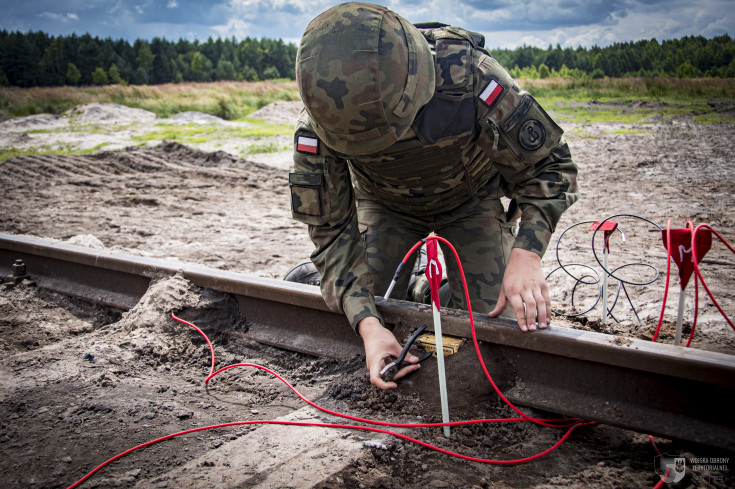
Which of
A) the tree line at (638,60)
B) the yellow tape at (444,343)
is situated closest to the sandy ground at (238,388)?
the yellow tape at (444,343)

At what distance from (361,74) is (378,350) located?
1040 mm

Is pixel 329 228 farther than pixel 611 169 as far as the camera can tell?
No

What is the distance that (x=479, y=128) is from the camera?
7.84 feet

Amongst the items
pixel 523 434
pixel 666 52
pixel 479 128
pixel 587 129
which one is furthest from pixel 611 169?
pixel 523 434

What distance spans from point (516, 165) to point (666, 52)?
28.5 ft

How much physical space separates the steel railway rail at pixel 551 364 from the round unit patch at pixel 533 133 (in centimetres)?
71

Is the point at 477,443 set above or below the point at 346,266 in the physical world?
below

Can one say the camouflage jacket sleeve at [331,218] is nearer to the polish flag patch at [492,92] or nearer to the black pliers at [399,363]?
the black pliers at [399,363]

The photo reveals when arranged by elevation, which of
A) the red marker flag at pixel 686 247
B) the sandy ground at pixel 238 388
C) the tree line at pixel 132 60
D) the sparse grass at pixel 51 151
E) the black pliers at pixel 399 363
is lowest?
the sandy ground at pixel 238 388

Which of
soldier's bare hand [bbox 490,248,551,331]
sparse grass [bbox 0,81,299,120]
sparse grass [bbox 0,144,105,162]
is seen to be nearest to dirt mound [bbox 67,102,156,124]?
sparse grass [bbox 0,81,299,120]

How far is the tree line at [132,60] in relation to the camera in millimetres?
38375

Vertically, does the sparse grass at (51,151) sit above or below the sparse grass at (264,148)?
below

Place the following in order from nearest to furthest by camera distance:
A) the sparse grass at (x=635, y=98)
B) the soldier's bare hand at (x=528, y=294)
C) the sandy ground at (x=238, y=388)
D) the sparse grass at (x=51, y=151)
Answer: the sandy ground at (x=238, y=388)
the soldier's bare hand at (x=528, y=294)
the sparse grass at (x=635, y=98)
the sparse grass at (x=51, y=151)

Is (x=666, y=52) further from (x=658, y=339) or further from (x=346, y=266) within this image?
(x=346, y=266)
